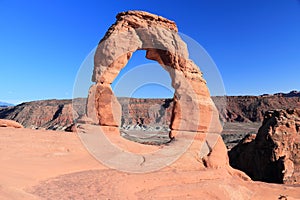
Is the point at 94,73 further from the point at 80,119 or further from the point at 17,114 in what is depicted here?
the point at 17,114

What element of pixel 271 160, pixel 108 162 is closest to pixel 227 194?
pixel 108 162

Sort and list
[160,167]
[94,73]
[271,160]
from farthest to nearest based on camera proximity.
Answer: [271,160] → [94,73] → [160,167]

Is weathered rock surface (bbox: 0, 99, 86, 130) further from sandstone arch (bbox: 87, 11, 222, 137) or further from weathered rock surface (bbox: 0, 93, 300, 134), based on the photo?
sandstone arch (bbox: 87, 11, 222, 137)

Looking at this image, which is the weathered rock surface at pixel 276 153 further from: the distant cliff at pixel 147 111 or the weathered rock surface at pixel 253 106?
the weathered rock surface at pixel 253 106

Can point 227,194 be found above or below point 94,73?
below


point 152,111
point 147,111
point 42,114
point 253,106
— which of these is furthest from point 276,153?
point 42,114

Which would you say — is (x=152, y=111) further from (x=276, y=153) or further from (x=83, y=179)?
(x=83, y=179)

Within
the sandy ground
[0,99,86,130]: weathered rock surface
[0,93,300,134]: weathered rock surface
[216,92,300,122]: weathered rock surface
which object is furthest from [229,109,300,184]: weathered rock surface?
[0,99,86,130]: weathered rock surface

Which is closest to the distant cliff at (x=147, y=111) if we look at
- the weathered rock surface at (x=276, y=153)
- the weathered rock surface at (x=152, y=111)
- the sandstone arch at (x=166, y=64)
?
the weathered rock surface at (x=152, y=111)
